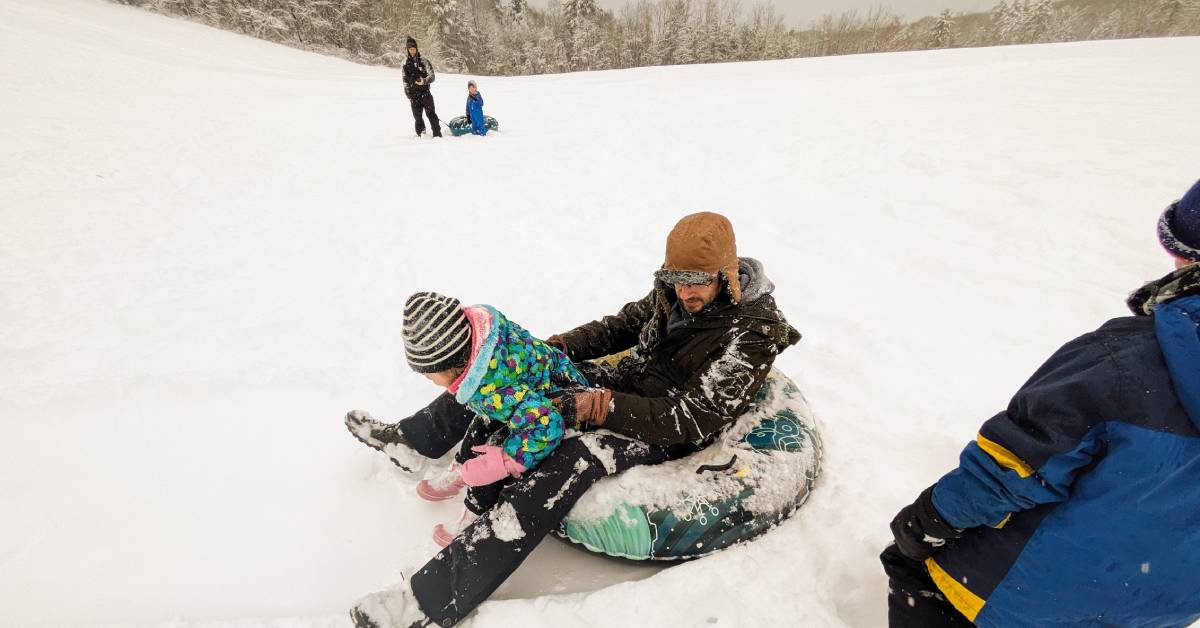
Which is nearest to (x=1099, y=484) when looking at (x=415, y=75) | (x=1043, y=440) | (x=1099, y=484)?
(x=1099, y=484)

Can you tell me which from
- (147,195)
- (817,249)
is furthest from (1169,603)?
(147,195)

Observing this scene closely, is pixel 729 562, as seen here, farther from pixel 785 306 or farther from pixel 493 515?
pixel 785 306

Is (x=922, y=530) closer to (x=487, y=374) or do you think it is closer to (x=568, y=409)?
(x=568, y=409)

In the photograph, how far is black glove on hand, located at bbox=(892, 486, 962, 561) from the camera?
1505mm

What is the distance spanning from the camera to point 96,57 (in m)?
12.4

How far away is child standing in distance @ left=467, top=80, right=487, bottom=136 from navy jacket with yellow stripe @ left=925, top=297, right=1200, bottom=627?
10.3m

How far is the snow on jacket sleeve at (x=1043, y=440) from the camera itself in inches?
45.7

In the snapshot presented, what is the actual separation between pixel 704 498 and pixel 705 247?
1.08m

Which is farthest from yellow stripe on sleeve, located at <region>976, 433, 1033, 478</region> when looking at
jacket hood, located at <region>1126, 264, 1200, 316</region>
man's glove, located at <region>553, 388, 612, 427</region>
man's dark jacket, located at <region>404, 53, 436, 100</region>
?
man's dark jacket, located at <region>404, 53, 436, 100</region>

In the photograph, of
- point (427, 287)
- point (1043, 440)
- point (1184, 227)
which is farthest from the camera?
point (427, 287)

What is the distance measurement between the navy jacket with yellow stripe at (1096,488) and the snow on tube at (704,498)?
0.84 m

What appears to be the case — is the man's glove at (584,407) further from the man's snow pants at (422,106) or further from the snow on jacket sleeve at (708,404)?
the man's snow pants at (422,106)

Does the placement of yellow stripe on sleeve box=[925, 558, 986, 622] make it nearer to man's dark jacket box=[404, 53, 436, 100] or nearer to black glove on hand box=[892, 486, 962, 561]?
black glove on hand box=[892, 486, 962, 561]

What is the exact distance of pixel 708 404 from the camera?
216 centimetres
